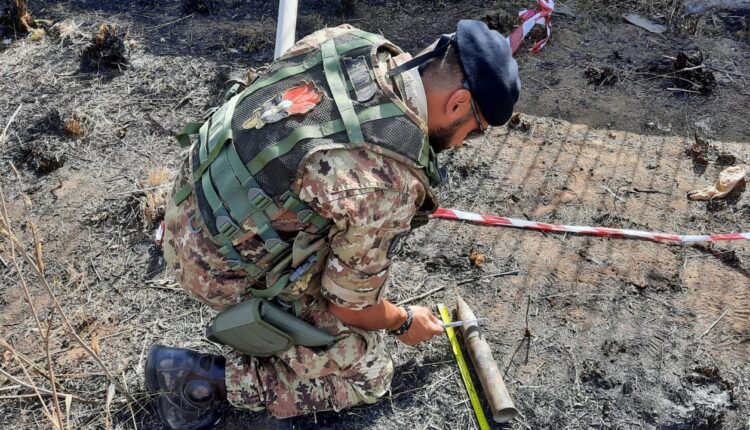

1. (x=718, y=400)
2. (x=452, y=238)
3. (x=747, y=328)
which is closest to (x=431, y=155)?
(x=452, y=238)

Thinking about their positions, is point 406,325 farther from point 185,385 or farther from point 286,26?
point 286,26

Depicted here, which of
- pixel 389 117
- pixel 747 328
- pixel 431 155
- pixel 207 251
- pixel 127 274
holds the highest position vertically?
pixel 389 117

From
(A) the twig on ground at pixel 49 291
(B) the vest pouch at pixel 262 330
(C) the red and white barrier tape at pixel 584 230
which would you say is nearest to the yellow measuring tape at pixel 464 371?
(C) the red and white barrier tape at pixel 584 230

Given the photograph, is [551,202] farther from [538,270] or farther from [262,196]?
[262,196]

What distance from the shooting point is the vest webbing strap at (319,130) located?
2363 mm

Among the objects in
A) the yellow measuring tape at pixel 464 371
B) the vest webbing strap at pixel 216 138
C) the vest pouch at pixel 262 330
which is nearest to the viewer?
the vest webbing strap at pixel 216 138

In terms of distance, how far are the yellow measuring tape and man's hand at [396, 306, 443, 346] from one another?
0.36 m

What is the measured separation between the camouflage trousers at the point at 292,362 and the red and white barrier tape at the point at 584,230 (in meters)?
1.16

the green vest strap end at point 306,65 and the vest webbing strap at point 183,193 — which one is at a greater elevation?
the green vest strap end at point 306,65

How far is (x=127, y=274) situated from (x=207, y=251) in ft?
4.67

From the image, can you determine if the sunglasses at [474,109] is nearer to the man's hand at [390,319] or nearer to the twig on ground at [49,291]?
the man's hand at [390,319]

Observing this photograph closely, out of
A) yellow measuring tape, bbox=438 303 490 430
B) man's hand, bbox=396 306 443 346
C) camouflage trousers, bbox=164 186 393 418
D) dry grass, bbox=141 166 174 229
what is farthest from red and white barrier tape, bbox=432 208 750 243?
dry grass, bbox=141 166 174 229

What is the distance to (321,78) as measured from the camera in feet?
8.15

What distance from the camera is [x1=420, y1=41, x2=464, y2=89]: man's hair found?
2.49 meters
